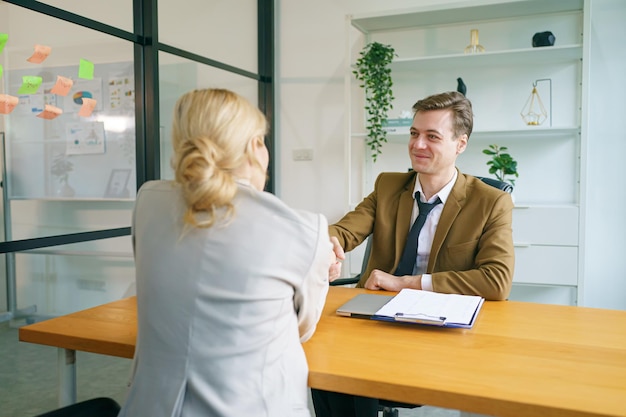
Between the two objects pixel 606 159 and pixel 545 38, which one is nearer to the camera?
pixel 545 38

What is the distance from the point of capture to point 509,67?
11.7 feet

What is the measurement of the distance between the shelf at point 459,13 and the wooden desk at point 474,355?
231 cm

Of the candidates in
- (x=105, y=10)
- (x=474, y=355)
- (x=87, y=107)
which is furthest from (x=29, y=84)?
(x=474, y=355)

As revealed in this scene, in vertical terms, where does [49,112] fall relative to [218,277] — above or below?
above

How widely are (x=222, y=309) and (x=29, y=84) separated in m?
1.90

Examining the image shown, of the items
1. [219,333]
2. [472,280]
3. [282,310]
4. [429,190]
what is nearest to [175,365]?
[219,333]

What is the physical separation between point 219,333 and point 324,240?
243 millimetres

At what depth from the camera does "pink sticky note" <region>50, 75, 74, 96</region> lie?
2.49 m

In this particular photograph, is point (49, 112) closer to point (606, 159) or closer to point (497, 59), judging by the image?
point (497, 59)

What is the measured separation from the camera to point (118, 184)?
2.92m

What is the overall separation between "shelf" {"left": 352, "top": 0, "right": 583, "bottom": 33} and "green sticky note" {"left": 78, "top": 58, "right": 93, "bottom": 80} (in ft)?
5.39

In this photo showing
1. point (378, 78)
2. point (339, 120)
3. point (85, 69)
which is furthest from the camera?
point (339, 120)

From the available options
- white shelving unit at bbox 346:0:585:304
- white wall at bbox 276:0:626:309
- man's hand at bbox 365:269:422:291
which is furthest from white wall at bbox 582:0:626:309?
man's hand at bbox 365:269:422:291

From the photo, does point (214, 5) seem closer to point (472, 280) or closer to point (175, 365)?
point (472, 280)
